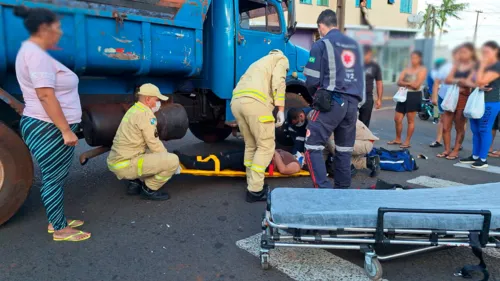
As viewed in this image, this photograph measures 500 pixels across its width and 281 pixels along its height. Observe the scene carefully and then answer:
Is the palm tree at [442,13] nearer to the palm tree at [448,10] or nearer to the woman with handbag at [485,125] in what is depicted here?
the palm tree at [448,10]

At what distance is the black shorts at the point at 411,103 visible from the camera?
6633 millimetres

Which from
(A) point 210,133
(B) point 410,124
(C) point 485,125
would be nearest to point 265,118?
(A) point 210,133

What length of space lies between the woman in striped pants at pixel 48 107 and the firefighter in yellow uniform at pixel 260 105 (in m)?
1.62

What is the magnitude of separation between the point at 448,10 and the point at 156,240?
8.49 feet

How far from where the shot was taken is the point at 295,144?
529cm

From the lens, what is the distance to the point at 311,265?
2.83 metres

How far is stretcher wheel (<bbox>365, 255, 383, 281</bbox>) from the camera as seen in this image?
2.55 meters

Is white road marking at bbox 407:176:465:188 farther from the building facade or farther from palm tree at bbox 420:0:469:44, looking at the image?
the building facade

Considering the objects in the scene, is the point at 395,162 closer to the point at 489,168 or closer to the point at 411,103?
the point at 489,168

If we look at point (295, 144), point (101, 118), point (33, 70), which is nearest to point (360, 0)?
point (33, 70)

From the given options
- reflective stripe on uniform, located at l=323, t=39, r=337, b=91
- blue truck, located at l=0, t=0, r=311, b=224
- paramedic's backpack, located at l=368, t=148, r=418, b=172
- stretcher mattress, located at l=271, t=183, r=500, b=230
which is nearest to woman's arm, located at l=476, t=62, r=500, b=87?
stretcher mattress, located at l=271, t=183, r=500, b=230

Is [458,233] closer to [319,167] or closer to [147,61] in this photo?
[319,167]

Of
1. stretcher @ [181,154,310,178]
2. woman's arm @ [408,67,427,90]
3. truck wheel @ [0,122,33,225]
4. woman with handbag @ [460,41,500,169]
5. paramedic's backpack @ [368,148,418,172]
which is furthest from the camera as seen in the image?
paramedic's backpack @ [368,148,418,172]

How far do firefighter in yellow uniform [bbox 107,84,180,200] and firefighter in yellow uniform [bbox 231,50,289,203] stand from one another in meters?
0.78
